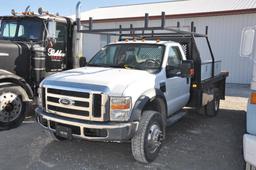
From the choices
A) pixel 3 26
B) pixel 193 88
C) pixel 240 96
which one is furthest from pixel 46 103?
pixel 240 96

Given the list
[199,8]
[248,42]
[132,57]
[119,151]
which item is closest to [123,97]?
[119,151]

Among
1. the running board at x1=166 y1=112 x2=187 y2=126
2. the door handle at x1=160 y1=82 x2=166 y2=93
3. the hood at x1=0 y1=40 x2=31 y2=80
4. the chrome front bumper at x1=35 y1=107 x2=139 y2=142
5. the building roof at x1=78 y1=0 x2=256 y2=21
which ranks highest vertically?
the building roof at x1=78 y1=0 x2=256 y2=21

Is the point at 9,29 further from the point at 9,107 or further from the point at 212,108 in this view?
the point at 212,108

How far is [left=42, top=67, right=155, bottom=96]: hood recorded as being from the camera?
386 cm

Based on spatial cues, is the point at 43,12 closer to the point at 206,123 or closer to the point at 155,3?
the point at 206,123

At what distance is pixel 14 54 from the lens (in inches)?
245

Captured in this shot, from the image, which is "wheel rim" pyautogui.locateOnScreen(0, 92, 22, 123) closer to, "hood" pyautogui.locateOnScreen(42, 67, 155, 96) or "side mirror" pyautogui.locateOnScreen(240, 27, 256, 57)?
"hood" pyautogui.locateOnScreen(42, 67, 155, 96)

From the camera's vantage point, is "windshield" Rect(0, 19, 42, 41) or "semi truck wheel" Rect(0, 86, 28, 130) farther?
"windshield" Rect(0, 19, 42, 41)

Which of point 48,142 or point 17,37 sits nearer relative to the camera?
point 48,142

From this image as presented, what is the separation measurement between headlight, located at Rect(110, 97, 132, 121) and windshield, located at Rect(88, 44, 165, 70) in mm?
1276

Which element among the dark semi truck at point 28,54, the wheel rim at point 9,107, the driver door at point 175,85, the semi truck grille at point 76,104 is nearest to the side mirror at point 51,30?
the dark semi truck at point 28,54

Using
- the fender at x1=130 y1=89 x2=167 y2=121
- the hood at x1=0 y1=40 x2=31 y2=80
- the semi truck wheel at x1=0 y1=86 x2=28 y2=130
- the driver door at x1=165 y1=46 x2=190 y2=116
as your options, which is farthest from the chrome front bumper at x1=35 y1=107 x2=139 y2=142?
the hood at x1=0 y1=40 x2=31 y2=80

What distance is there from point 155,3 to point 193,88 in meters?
15.8

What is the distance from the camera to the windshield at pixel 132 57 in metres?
5.07
